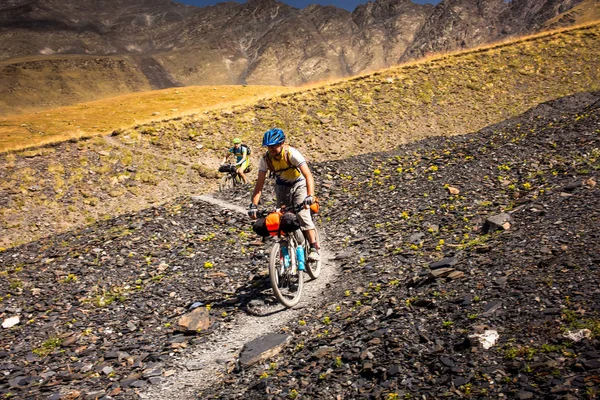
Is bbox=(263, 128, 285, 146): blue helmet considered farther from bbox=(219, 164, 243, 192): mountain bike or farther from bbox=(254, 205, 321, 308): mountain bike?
bbox=(219, 164, 243, 192): mountain bike

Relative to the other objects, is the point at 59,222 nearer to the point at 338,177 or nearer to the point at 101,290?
the point at 101,290

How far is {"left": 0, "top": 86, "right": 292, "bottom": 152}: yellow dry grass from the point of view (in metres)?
38.9

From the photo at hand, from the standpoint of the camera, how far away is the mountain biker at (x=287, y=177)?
8.59 meters

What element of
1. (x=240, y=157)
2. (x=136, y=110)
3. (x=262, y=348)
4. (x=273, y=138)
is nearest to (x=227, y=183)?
(x=240, y=157)

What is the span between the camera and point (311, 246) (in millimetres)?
10023

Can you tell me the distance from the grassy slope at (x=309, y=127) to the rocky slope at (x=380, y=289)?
9.07 m

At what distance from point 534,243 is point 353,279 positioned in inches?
157

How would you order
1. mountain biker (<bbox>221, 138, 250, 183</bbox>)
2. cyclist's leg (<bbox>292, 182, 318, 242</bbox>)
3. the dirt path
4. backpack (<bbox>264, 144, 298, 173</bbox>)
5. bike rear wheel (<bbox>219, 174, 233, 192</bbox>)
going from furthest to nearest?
bike rear wheel (<bbox>219, 174, 233, 192</bbox>)
mountain biker (<bbox>221, 138, 250, 183</bbox>)
cyclist's leg (<bbox>292, 182, 318, 242</bbox>)
backpack (<bbox>264, 144, 298, 173</bbox>)
the dirt path

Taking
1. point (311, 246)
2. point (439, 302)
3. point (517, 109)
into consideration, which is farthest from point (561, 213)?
point (517, 109)

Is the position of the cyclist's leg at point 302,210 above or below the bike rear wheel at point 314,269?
above

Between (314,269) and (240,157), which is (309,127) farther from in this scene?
(314,269)

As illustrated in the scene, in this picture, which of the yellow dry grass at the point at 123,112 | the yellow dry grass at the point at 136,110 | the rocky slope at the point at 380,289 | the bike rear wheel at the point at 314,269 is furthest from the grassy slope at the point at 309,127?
the bike rear wheel at the point at 314,269

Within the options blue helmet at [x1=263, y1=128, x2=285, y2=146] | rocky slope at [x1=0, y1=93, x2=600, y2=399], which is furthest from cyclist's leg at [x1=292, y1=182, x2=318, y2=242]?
rocky slope at [x1=0, y1=93, x2=600, y2=399]

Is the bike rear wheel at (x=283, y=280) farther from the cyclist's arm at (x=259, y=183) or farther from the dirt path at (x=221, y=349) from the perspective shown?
the cyclist's arm at (x=259, y=183)
